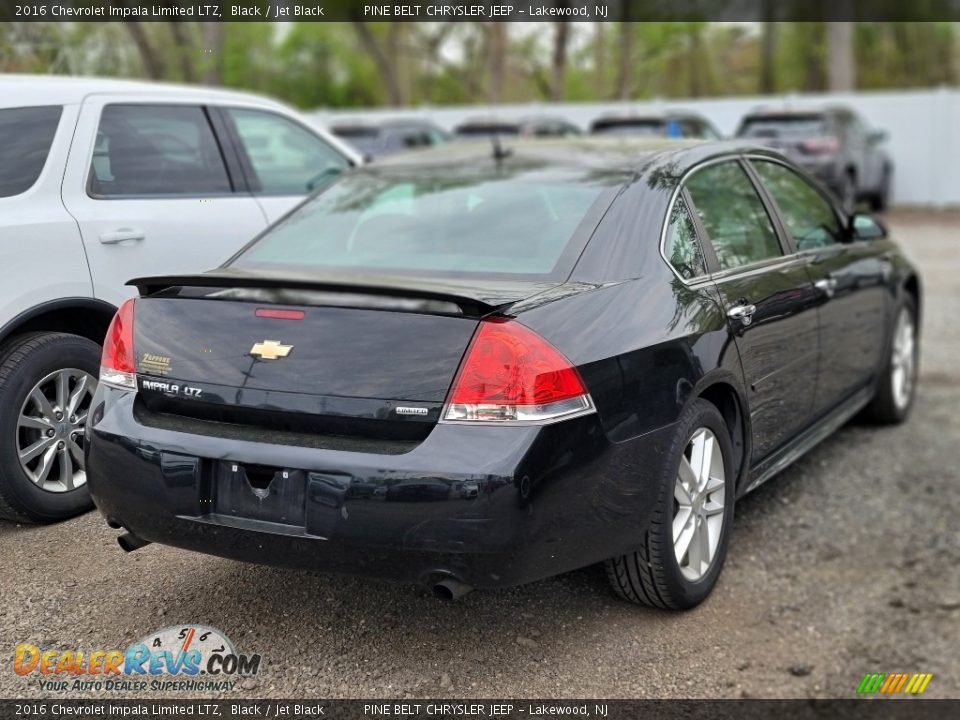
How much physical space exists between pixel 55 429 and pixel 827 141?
15.9m

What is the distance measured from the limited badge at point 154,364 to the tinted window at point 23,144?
136cm

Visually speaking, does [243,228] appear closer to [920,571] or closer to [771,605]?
[771,605]

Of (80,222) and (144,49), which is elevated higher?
(80,222)

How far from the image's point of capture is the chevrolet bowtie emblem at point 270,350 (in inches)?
127

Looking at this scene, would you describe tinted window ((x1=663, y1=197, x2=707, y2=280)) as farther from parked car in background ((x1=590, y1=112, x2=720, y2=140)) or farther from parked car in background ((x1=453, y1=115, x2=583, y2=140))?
parked car in background ((x1=453, y1=115, x2=583, y2=140))

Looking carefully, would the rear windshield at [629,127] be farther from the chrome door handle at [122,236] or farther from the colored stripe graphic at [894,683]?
the colored stripe graphic at [894,683]

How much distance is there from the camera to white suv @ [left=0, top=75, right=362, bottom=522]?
4250mm

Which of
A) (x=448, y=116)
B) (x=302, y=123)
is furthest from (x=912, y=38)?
(x=302, y=123)

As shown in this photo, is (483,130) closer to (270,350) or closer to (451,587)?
(270,350)

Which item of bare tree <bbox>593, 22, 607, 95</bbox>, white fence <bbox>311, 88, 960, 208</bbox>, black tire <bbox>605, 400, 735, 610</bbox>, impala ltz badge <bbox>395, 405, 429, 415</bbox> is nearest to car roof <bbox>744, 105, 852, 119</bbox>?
white fence <bbox>311, 88, 960, 208</bbox>

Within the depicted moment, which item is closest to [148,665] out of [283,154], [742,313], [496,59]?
[742,313]

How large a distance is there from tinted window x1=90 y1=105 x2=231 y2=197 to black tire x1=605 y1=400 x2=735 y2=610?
2.76 metres

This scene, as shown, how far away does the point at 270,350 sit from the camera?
3244mm

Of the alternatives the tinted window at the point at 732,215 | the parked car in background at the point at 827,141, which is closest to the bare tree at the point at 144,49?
the parked car in background at the point at 827,141
